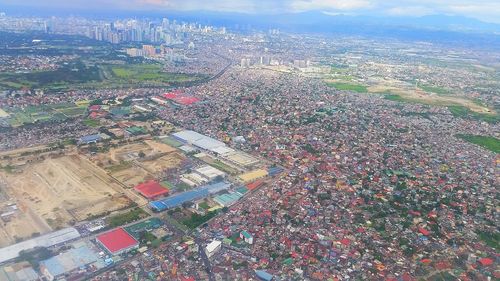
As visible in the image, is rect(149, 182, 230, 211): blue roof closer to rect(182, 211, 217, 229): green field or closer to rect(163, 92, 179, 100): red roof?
rect(182, 211, 217, 229): green field

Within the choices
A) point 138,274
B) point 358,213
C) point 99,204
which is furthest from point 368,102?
point 138,274

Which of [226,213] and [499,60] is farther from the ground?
[499,60]

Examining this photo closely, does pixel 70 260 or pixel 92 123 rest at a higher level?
pixel 92 123

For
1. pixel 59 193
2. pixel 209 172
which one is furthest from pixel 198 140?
pixel 59 193

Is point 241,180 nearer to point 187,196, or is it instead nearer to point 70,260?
point 187,196

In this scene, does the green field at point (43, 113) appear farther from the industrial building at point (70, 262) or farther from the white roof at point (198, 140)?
the industrial building at point (70, 262)

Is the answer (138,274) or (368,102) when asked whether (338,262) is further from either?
(368,102)
